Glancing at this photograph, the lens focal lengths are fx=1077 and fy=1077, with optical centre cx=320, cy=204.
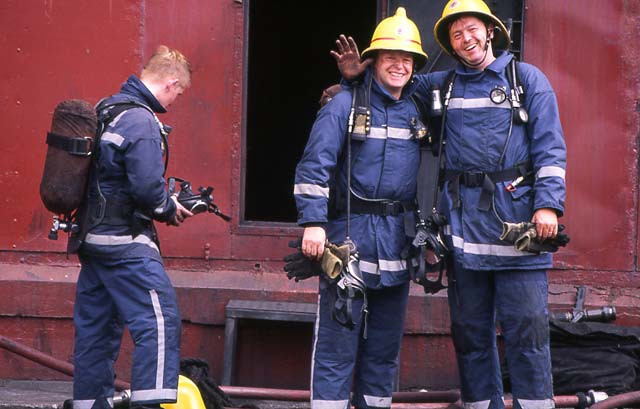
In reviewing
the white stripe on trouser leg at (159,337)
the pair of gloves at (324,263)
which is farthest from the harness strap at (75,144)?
the pair of gloves at (324,263)

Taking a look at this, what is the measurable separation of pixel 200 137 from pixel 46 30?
1.21m

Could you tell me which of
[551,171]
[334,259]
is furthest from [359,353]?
[551,171]

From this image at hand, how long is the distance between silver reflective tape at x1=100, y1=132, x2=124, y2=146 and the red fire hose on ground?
1.55 m

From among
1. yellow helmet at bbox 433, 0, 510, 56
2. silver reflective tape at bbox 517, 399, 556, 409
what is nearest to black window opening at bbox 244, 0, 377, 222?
yellow helmet at bbox 433, 0, 510, 56

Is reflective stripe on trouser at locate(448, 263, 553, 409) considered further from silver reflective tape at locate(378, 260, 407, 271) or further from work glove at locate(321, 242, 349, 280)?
work glove at locate(321, 242, 349, 280)

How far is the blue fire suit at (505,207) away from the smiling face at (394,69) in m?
0.28

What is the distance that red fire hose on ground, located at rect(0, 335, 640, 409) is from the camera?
6027 mm

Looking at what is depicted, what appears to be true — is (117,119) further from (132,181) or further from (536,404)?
(536,404)

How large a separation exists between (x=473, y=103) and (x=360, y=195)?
Result: 751 mm

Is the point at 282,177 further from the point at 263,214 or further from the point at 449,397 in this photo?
the point at 449,397

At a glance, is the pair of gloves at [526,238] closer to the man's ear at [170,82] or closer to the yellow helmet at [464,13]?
the yellow helmet at [464,13]

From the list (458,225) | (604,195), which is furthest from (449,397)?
(604,195)

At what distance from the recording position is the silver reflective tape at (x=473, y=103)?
5504mm

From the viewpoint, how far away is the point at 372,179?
5.58 meters
